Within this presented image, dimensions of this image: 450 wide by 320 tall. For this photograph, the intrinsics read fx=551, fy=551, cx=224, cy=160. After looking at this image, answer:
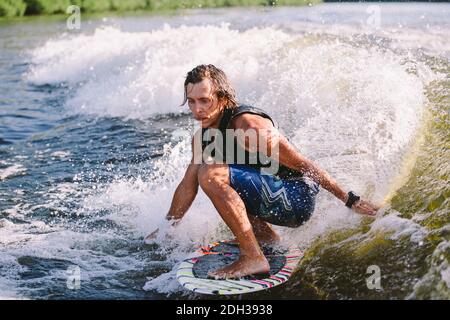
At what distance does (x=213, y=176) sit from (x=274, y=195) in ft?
1.70

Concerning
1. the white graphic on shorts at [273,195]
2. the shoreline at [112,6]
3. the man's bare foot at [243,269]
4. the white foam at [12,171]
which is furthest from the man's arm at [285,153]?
the shoreline at [112,6]

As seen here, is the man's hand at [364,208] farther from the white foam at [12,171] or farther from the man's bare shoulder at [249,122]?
the white foam at [12,171]

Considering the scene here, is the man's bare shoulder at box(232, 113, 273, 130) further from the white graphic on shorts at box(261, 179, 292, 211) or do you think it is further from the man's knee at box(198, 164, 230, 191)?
the white graphic on shorts at box(261, 179, 292, 211)

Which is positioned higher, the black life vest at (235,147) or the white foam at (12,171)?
the black life vest at (235,147)

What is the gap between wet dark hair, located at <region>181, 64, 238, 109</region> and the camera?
13.4ft

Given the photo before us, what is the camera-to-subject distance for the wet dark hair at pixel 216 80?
4.09 m

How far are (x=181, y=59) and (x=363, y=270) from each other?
31.4 feet

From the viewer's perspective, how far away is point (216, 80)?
4.12 meters

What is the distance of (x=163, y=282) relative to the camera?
4266 millimetres

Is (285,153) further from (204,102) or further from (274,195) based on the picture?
(204,102)

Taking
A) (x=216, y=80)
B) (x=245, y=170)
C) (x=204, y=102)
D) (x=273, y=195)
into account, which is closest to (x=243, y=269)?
(x=273, y=195)

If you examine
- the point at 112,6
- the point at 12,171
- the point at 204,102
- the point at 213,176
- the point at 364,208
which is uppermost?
the point at 112,6
